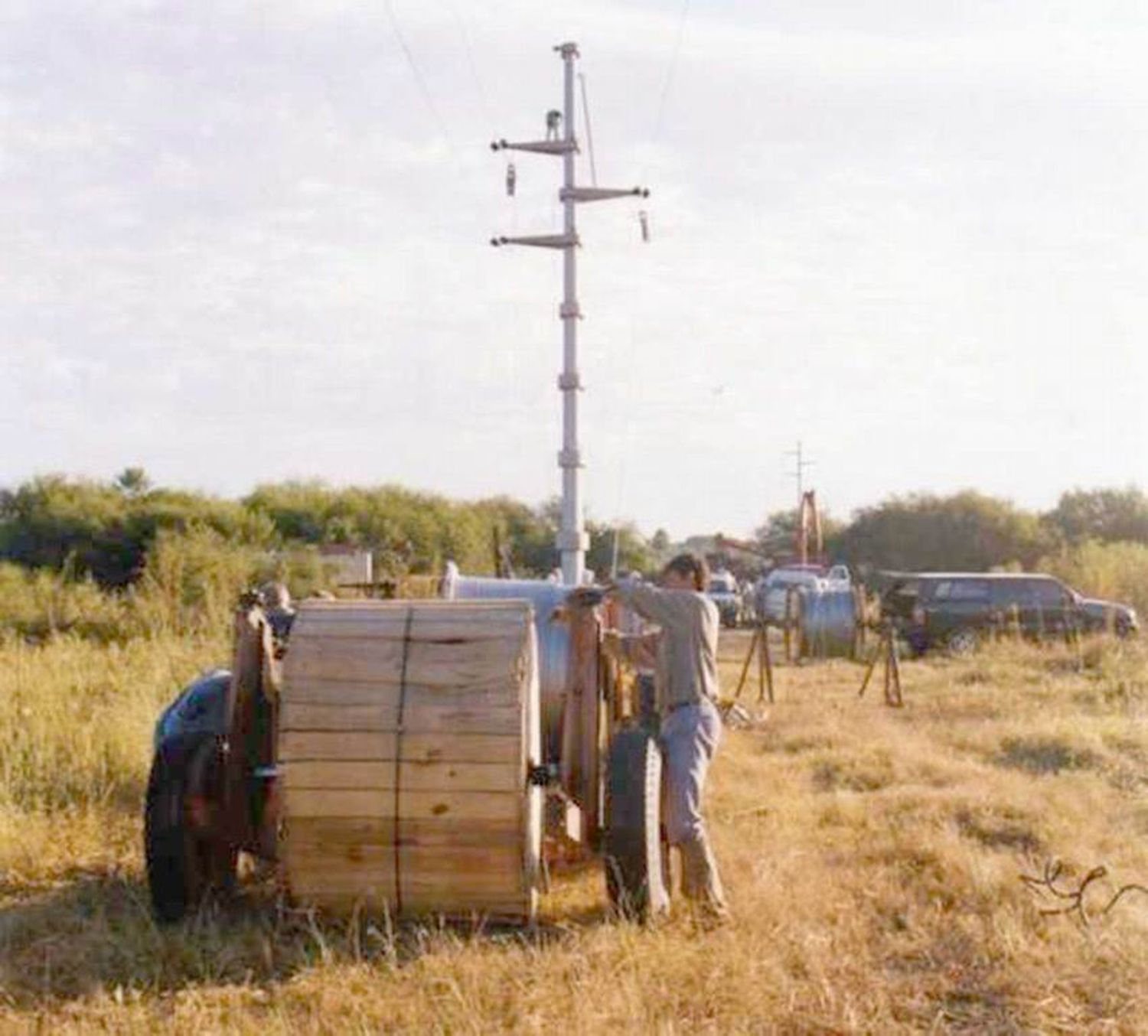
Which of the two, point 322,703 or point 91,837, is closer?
point 322,703

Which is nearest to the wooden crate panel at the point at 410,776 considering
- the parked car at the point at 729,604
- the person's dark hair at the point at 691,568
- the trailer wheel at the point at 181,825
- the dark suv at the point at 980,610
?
the trailer wheel at the point at 181,825

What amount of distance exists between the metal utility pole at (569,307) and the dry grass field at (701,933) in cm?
585

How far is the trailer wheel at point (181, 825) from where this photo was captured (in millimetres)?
8133

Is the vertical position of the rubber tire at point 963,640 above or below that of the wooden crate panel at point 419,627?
below

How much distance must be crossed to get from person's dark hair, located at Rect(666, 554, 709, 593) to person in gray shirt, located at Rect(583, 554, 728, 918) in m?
0.03

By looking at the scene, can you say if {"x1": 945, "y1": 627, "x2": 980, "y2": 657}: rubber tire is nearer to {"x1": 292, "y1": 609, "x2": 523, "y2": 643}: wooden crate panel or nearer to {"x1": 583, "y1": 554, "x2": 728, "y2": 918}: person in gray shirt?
{"x1": 583, "y1": 554, "x2": 728, "y2": 918}: person in gray shirt

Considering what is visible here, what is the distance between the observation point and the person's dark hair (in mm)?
8914

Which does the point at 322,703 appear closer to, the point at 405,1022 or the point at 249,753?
the point at 249,753

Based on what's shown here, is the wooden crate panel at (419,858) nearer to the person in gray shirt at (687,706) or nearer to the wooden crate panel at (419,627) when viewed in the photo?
the wooden crate panel at (419,627)

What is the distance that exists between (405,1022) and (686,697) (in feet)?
8.37

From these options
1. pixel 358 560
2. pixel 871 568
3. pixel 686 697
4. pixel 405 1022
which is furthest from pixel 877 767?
pixel 871 568

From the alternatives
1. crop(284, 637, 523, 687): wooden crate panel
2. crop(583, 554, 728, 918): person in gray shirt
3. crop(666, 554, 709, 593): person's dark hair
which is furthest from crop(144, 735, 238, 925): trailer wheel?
crop(666, 554, 709, 593): person's dark hair

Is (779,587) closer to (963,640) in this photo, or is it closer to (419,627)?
(963,640)

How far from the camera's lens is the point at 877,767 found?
13805 millimetres
